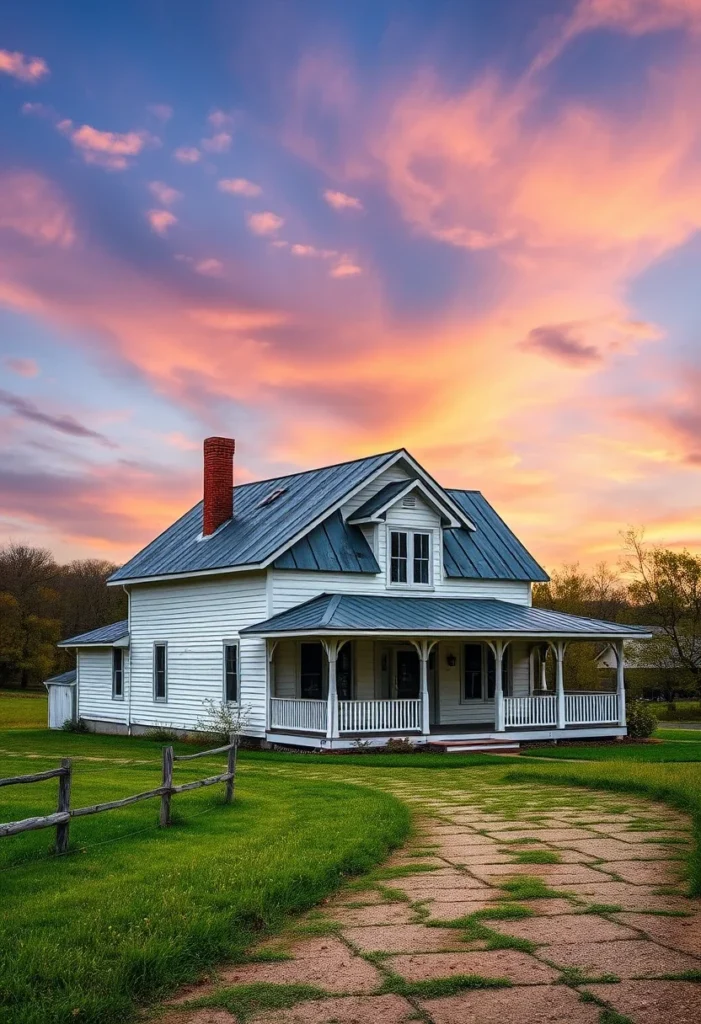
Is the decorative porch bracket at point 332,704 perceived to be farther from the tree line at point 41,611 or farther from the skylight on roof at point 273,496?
the tree line at point 41,611

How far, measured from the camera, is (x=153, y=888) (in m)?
8.91

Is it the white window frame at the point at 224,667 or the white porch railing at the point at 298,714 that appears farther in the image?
the white window frame at the point at 224,667

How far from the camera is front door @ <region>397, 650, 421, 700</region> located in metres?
29.9

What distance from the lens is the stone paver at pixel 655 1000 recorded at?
20.4 ft

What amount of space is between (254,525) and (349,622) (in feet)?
22.7

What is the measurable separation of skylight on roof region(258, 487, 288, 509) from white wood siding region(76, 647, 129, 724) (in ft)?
22.8

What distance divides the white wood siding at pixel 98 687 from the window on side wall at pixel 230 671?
6851 millimetres

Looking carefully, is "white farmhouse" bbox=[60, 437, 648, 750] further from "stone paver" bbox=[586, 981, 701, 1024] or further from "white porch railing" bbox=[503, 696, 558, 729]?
"stone paver" bbox=[586, 981, 701, 1024]

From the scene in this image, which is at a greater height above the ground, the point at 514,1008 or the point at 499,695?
the point at 499,695

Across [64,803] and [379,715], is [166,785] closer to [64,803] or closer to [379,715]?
[64,803]

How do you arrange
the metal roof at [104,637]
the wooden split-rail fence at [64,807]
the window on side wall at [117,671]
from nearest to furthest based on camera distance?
the wooden split-rail fence at [64,807] < the metal roof at [104,637] < the window on side wall at [117,671]

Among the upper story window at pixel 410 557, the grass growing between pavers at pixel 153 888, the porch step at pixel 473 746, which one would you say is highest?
the upper story window at pixel 410 557

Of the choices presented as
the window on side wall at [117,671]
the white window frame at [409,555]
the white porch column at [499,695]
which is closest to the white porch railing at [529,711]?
the white porch column at [499,695]

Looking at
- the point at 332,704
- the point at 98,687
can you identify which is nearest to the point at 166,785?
the point at 332,704
